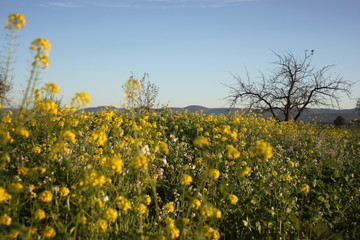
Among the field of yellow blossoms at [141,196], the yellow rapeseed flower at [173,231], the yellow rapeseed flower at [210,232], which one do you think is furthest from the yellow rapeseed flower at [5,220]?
the yellow rapeseed flower at [210,232]

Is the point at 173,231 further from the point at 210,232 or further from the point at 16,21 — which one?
the point at 16,21

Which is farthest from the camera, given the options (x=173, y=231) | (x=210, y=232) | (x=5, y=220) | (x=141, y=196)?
(x=141, y=196)

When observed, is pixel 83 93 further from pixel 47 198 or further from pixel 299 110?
pixel 299 110

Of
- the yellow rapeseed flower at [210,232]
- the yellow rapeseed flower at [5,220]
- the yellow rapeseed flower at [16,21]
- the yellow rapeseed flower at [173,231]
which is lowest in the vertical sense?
the yellow rapeseed flower at [210,232]

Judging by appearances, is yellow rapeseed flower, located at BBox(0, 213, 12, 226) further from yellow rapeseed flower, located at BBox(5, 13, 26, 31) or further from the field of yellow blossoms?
yellow rapeseed flower, located at BBox(5, 13, 26, 31)

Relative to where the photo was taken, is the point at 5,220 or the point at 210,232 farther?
the point at 210,232

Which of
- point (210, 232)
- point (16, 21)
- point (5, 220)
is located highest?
point (16, 21)

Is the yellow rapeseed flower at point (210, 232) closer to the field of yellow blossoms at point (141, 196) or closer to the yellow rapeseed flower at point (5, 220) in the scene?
the field of yellow blossoms at point (141, 196)

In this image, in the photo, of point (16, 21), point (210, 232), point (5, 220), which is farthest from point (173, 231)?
point (16, 21)

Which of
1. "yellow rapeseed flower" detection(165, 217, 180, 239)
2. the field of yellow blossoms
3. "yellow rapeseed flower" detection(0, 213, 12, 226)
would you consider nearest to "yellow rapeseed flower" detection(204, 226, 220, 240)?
the field of yellow blossoms

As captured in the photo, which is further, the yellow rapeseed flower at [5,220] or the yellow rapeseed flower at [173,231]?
the yellow rapeseed flower at [173,231]

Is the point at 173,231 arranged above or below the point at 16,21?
below

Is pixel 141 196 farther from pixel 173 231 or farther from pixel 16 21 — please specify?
pixel 16 21

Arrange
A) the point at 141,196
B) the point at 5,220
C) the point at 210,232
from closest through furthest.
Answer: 1. the point at 5,220
2. the point at 210,232
3. the point at 141,196
